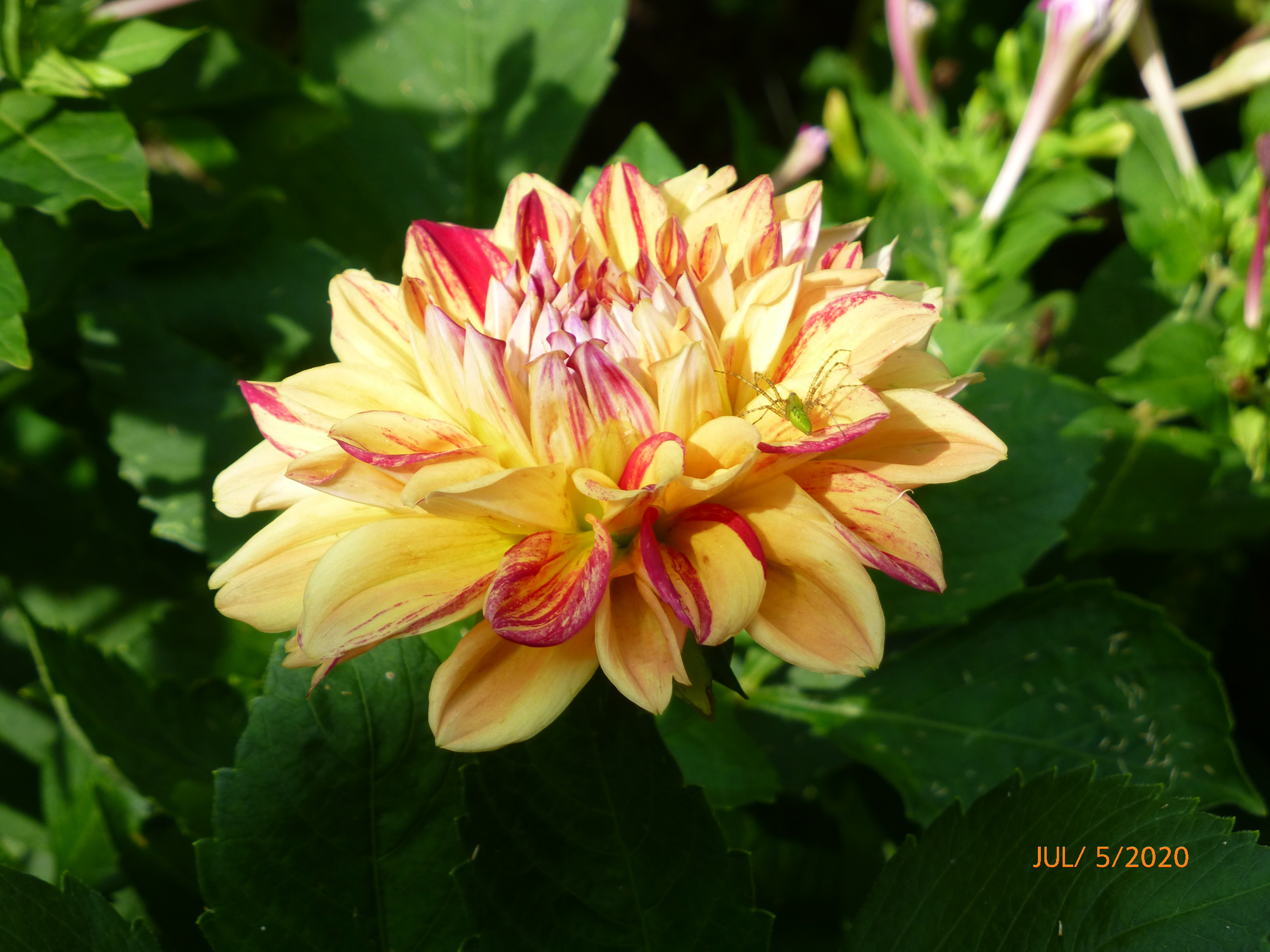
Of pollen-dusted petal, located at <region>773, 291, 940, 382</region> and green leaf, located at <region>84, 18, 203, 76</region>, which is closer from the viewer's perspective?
pollen-dusted petal, located at <region>773, 291, 940, 382</region>

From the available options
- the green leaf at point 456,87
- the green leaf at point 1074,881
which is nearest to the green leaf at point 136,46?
the green leaf at point 456,87

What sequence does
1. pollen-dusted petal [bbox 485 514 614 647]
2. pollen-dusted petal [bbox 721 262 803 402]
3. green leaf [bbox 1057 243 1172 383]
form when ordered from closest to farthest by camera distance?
pollen-dusted petal [bbox 485 514 614 647] < pollen-dusted petal [bbox 721 262 803 402] < green leaf [bbox 1057 243 1172 383]

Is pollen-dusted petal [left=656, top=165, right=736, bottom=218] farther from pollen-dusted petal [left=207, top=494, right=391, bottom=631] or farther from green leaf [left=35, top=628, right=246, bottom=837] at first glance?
green leaf [left=35, top=628, right=246, bottom=837]

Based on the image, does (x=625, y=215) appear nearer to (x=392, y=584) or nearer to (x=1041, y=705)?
(x=392, y=584)

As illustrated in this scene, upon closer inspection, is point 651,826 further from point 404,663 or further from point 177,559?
point 177,559

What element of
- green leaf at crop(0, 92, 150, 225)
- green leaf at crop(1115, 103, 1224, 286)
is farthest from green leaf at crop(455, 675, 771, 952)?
green leaf at crop(1115, 103, 1224, 286)

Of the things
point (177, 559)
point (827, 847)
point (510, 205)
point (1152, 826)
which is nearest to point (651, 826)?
point (1152, 826)
